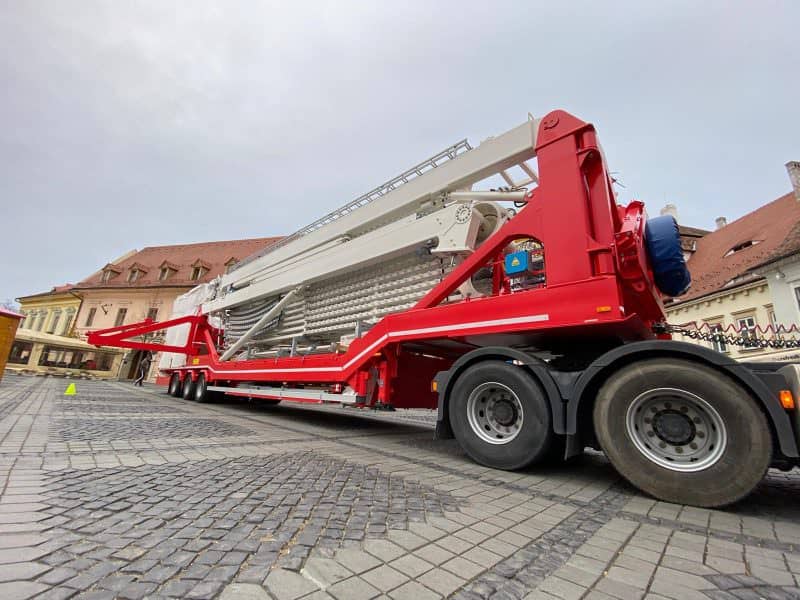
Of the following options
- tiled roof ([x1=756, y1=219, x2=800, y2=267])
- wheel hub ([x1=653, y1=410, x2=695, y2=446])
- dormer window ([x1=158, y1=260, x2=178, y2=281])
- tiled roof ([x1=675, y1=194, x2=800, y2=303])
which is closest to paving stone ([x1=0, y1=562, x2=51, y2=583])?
wheel hub ([x1=653, y1=410, x2=695, y2=446])

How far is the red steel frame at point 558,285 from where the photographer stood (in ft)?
10.5

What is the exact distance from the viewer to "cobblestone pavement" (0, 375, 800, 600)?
4.51ft

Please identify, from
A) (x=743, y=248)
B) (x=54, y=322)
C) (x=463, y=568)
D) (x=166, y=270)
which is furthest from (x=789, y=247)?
(x=54, y=322)

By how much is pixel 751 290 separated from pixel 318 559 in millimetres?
21126

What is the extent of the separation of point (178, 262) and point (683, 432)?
3909 centimetres

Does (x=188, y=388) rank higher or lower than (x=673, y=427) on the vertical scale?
lower

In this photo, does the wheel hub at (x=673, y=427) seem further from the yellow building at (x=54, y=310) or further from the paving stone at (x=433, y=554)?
the yellow building at (x=54, y=310)

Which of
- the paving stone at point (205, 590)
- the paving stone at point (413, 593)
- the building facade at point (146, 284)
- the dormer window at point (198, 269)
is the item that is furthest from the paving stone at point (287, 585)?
the dormer window at point (198, 269)

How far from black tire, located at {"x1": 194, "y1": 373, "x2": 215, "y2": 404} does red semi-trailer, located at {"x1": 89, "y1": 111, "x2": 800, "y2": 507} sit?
6.55 meters

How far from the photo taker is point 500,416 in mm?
3572

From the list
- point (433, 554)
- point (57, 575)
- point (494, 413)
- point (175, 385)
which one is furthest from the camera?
point (175, 385)

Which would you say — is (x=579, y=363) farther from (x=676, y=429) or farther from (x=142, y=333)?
(x=142, y=333)

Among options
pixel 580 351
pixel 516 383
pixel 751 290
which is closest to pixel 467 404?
pixel 516 383

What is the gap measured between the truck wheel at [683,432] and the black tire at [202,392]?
404 inches
